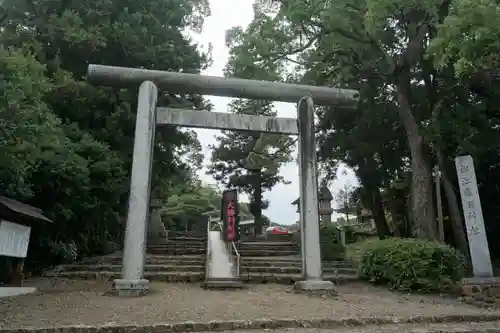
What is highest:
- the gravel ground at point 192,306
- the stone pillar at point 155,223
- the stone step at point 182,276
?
the stone pillar at point 155,223

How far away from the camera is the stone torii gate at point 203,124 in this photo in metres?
8.28

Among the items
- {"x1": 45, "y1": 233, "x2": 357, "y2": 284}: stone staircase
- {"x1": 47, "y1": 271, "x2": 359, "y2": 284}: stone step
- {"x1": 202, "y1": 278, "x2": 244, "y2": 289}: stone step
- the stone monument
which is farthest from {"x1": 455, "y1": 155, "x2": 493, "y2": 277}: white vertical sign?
{"x1": 202, "y1": 278, "x2": 244, "y2": 289}: stone step

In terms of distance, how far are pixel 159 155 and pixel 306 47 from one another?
6262 millimetres

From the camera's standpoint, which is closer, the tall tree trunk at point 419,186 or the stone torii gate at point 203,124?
the stone torii gate at point 203,124

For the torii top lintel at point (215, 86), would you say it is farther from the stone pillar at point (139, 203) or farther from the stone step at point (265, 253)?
the stone step at point (265, 253)

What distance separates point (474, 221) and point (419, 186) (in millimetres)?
3199

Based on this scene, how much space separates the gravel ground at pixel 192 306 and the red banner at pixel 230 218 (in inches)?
169

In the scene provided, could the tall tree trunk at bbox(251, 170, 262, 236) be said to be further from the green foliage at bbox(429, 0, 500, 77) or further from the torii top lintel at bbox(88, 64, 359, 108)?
the green foliage at bbox(429, 0, 500, 77)

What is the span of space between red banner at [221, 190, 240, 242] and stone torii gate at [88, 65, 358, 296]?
186 inches

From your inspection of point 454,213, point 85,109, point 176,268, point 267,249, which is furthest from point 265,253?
point 85,109

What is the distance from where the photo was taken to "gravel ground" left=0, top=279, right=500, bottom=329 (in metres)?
5.67

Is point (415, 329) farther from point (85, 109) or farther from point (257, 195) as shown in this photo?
point (257, 195)

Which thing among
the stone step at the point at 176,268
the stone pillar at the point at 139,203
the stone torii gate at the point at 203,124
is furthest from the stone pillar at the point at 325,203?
the stone pillar at the point at 139,203

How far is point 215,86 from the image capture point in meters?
9.65
